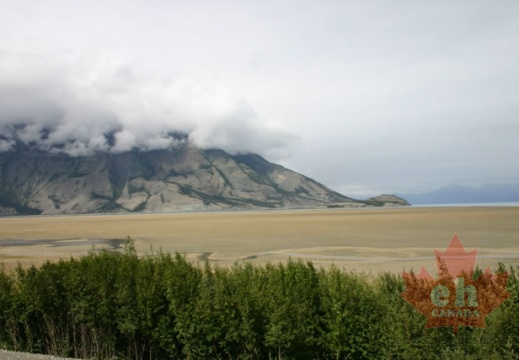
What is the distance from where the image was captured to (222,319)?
16078 mm

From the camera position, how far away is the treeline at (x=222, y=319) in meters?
14.9

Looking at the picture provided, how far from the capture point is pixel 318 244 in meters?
62.7

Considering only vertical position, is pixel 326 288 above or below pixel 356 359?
above

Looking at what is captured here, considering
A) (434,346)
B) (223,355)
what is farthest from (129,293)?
(434,346)

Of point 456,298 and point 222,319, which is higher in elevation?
point 456,298

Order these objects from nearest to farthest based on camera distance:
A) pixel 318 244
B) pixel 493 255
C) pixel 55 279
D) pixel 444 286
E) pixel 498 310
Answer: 1. pixel 498 310
2. pixel 444 286
3. pixel 55 279
4. pixel 493 255
5. pixel 318 244

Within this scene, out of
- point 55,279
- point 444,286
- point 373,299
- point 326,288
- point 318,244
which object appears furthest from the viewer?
point 318,244

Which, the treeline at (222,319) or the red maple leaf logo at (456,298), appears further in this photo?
the red maple leaf logo at (456,298)

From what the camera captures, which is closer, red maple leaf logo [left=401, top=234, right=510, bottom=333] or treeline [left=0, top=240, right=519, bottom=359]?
treeline [left=0, top=240, right=519, bottom=359]

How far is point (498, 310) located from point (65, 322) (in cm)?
1815

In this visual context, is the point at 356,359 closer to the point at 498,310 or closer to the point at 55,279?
the point at 498,310

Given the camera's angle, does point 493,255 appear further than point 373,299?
Yes

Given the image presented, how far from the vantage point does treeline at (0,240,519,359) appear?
14.9 meters

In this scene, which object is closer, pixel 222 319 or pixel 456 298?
pixel 456 298
